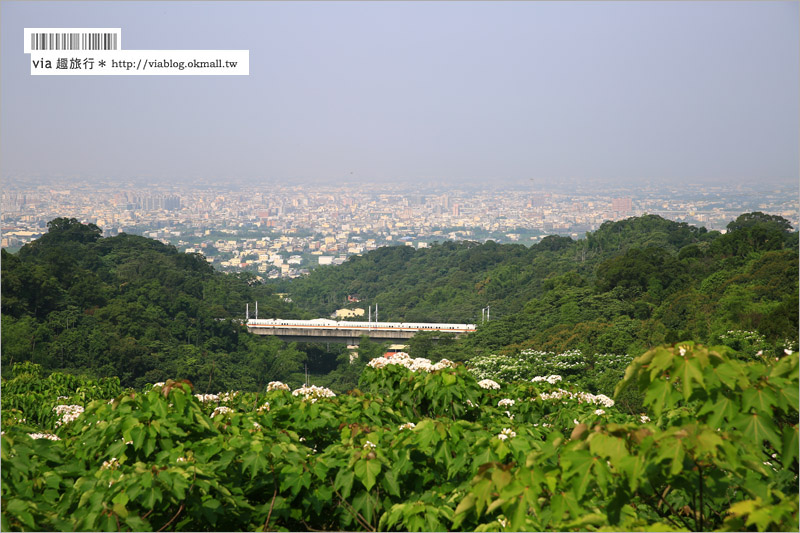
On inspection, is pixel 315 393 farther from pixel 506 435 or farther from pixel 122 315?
pixel 122 315

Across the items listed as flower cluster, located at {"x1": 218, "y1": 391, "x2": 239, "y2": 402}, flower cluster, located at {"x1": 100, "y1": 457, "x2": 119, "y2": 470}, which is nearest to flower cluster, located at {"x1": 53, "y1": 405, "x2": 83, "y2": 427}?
flower cluster, located at {"x1": 218, "y1": 391, "x2": 239, "y2": 402}

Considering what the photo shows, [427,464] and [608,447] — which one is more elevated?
[608,447]

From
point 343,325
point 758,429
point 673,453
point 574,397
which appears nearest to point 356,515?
point 673,453

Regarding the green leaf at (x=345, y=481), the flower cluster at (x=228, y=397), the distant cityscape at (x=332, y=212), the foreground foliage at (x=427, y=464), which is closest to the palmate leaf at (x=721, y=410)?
the foreground foliage at (x=427, y=464)

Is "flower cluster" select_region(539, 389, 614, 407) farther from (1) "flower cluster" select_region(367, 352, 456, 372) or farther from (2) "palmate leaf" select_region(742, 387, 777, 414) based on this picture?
(2) "palmate leaf" select_region(742, 387, 777, 414)

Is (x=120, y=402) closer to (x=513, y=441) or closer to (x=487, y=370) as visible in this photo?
(x=513, y=441)

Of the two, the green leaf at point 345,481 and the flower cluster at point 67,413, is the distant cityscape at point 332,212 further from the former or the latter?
the green leaf at point 345,481
